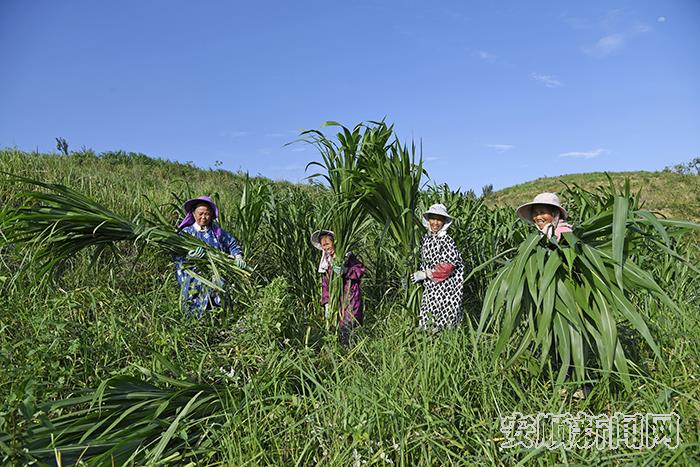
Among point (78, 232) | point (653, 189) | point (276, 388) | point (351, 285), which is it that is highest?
point (653, 189)

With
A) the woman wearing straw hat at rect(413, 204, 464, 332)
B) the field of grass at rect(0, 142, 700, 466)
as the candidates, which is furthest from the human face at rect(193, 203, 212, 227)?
the woman wearing straw hat at rect(413, 204, 464, 332)

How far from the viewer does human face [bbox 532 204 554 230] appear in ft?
7.61

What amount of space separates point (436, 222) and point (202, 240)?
170cm

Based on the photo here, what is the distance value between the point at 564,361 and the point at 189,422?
159cm

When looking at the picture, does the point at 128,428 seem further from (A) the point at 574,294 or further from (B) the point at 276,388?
(A) the point at 574,294

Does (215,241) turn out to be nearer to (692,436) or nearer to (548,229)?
(548,229)

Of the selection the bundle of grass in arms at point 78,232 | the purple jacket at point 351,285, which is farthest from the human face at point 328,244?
the bundle of grass in arms at point 78,232

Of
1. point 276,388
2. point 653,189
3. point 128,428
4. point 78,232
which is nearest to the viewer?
point 128,428

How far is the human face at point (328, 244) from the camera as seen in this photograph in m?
3.37

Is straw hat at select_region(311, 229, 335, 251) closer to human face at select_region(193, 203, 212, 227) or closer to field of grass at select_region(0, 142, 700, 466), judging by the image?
field of grass at select_region(0, 142, 700, 466)

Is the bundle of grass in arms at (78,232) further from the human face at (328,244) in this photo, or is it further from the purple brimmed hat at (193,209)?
the human face at (328,244)

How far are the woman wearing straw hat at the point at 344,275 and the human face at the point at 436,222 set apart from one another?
664 millimetres

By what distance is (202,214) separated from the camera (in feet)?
10.3

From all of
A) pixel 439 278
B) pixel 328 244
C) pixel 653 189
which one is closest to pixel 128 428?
pixel 328 244
